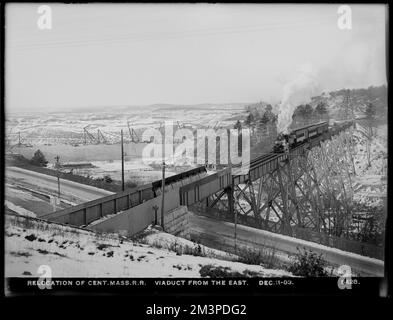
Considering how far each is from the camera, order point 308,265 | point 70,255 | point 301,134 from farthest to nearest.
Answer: point 301,134
point 308,265
point 70,255

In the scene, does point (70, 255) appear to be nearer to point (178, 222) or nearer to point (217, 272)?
point (178, 222)

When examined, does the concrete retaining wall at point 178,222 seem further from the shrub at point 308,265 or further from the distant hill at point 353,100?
the distant hill at point 353,100

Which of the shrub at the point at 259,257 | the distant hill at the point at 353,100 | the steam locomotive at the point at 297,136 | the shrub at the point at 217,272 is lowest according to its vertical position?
the shrub at the point at 217,272

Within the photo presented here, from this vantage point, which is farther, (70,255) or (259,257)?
(259,257)

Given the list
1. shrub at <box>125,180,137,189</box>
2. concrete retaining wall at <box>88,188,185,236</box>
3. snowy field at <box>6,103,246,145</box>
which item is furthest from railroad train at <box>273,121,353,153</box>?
shrub at <box>125,180,137,189</box>

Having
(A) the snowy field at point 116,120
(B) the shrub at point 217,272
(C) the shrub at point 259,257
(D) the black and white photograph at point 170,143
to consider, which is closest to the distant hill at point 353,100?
(D) the black and white photograph at point 170,143

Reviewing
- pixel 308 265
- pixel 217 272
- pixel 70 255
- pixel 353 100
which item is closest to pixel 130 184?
pixel 70 255

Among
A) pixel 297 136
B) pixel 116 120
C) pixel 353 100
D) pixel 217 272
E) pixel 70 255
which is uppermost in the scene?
pixel 353 100
